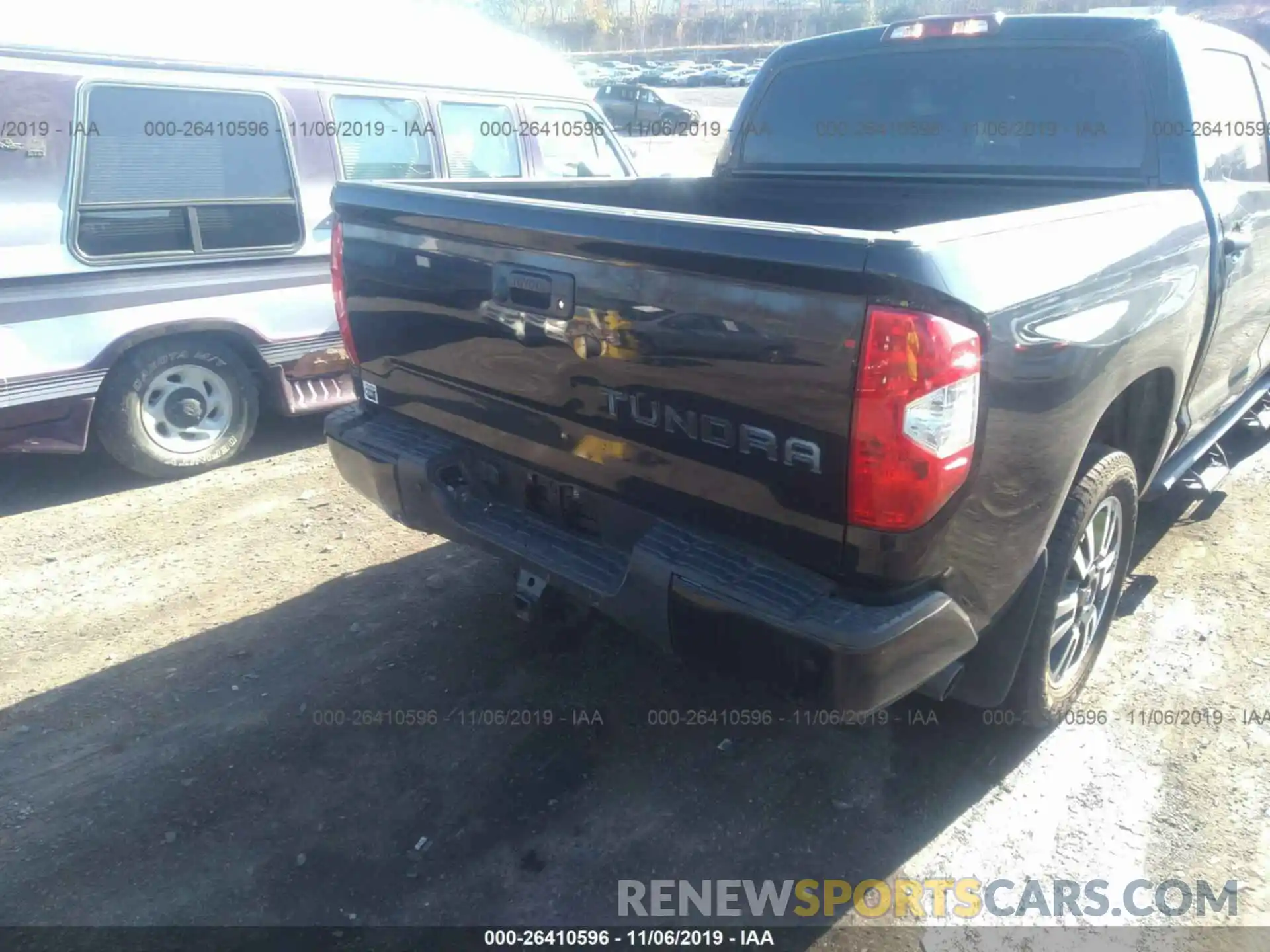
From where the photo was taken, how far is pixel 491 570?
158 inches

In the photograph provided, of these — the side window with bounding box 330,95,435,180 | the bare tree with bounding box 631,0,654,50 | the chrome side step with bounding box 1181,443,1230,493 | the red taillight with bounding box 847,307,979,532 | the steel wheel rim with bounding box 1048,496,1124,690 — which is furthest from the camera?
the bare tree with bounding box 631,0,654,50

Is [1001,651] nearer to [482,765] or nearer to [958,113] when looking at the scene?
[482,765]

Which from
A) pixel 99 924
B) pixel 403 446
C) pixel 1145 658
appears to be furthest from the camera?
pixel 1145 658

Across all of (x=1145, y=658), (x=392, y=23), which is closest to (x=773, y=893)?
(x=1145, y=658)

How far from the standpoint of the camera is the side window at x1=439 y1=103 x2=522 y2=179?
238 inches

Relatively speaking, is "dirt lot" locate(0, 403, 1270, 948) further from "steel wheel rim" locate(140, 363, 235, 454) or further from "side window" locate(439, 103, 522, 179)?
"side window" locate(439, 103, 522, 179)

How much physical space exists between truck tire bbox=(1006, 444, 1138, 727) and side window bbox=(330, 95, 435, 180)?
14.8 ft

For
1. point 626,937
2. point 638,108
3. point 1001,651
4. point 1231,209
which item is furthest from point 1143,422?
point 638,108

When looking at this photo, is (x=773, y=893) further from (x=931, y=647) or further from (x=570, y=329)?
(x=570, y=329)

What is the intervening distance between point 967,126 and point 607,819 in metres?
2.78

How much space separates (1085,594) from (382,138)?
186 inches

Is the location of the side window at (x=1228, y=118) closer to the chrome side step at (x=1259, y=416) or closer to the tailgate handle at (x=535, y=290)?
the chrome side step at (x=1259, y=416)

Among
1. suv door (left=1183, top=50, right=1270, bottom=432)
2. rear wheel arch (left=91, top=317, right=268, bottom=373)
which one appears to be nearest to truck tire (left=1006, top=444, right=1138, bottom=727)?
suv door (left=1183, top=50, right=1270, bottom=432)

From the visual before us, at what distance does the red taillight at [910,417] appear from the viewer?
1843 mm
